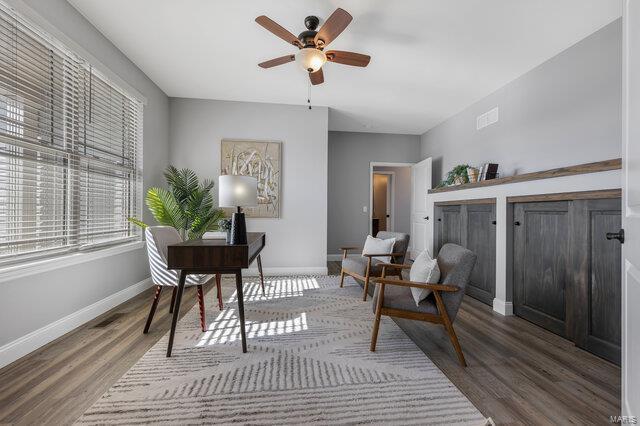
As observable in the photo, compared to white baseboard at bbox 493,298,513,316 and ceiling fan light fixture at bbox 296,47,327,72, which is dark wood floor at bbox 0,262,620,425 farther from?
ceiling fan light fixture at bbox 296,47,327,72

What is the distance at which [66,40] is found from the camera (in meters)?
2.32

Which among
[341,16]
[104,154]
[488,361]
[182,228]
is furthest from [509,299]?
[104,154]

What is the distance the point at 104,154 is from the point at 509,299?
13.9ft

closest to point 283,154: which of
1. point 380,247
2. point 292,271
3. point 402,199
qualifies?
point 292,271

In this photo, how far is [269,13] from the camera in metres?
2.46

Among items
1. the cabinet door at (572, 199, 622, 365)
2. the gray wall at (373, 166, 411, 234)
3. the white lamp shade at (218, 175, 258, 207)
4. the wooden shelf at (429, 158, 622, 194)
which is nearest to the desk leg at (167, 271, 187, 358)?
the white lamp shade at (218, 175, 258, 207)

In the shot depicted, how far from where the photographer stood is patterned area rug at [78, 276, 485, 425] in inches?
57.1

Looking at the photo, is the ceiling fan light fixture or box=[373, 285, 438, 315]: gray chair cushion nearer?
box=[373, 285, 438, 315]: gray chair cushion

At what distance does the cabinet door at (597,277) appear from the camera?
1.96m

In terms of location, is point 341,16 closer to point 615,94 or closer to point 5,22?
point 5,22

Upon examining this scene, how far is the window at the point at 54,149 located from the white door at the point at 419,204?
4.68 meters

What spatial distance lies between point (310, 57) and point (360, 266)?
7.31 feet

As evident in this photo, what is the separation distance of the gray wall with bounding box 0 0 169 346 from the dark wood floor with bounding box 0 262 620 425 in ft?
0.77

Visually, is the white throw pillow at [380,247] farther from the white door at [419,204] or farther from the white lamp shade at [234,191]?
the white door at [419,204]
